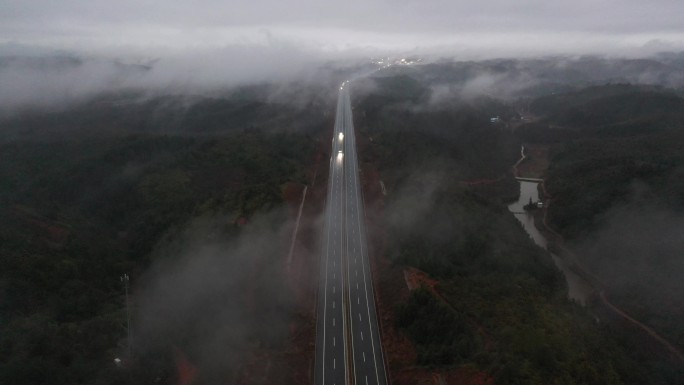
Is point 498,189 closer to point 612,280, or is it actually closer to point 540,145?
point 612,280

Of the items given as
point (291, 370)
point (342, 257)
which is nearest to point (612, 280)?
point (342, 257)

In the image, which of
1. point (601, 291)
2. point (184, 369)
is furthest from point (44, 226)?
point (601, 291)

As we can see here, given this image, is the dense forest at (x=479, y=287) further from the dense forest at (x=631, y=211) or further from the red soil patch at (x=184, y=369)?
the red soil patch at (x=184, y=369)

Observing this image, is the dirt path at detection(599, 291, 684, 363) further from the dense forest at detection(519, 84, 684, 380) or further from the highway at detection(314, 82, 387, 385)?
the highway at detection(314, 82, 387, 385)

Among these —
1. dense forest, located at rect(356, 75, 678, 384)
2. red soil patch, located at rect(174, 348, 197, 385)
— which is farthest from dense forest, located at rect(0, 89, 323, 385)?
dense forest, located at rect(356, 75, 678, 384)

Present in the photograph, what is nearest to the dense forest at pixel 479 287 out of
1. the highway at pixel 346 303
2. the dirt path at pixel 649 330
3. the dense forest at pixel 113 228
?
Answer: the dirt path at pixel 649 330

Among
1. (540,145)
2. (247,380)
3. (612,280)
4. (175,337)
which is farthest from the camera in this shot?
(540,145)

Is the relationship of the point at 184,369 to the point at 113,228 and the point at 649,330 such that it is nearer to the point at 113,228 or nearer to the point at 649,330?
the point at 113,228

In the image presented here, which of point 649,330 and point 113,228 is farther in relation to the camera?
point 113,228

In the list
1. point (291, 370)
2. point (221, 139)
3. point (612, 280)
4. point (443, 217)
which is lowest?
point (612, 280)
